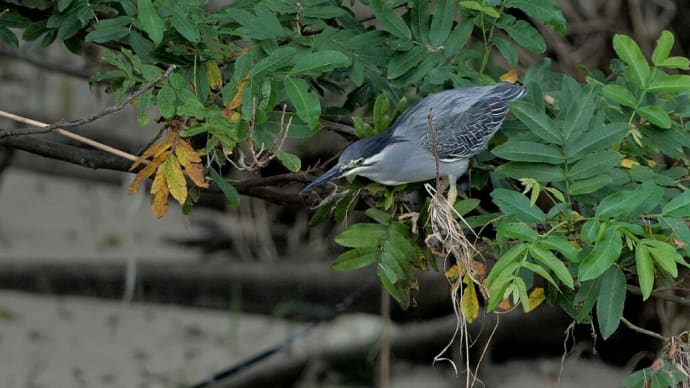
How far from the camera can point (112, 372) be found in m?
3.35

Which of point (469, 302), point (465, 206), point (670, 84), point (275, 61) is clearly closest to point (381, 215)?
point (465, 206)

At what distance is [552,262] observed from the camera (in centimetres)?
164

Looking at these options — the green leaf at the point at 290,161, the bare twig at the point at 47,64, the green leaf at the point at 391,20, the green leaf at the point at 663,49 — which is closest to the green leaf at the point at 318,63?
the green leaf at the point at 290,161

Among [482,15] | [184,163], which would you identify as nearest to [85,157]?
[184,163]

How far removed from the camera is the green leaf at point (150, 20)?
1.85 m

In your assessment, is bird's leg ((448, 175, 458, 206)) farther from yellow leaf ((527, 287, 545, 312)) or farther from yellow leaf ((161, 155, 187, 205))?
yellow leaf ((161, 155, 187, 205))

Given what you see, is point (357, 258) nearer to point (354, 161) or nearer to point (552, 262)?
point (354, 161)

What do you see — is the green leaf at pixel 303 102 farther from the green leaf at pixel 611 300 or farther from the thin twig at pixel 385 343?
the thin twig at pixel 385 343

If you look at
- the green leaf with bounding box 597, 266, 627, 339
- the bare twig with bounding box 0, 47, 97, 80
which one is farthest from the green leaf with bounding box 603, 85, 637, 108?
the bare twig with bounding box 0, 47, 97, 80

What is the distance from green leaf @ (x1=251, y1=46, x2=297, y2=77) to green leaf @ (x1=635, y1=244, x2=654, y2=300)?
64 cm

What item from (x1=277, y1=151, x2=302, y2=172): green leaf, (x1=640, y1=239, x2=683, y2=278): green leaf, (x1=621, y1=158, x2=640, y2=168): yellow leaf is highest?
(x1=277, y1=151, x2=302, y2=172): green leaf

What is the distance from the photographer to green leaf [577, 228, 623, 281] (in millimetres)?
1620

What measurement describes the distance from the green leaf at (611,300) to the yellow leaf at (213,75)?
756 mm

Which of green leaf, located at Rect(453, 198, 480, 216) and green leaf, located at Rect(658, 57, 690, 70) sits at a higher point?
green leaf, located at Rect(658, 57, 690, 70)
